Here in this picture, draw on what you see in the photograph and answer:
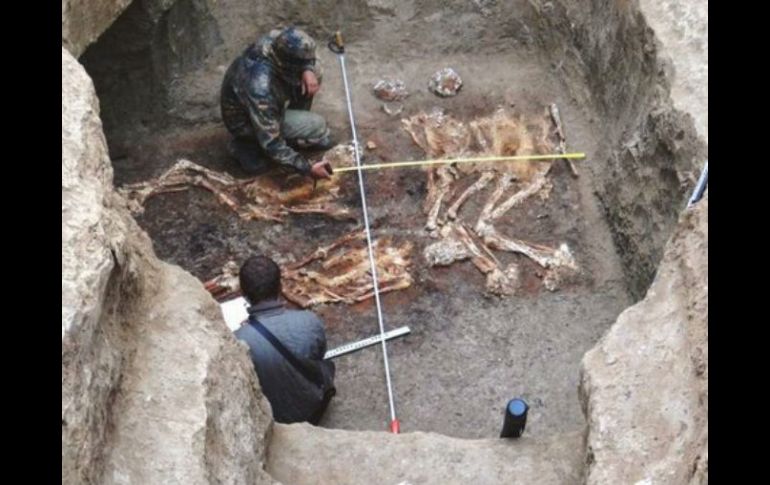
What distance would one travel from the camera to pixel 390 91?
732 cm

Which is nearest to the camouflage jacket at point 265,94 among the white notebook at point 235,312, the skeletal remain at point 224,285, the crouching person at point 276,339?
the skeletal remain at point 224,285

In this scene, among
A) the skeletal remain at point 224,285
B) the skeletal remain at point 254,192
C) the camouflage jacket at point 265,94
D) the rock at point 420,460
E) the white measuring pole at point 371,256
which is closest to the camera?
the rock at point 420,460

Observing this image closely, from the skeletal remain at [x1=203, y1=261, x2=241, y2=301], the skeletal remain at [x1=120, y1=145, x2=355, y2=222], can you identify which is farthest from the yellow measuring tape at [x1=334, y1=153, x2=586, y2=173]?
the skeletal remain at [x1=203, y1=261, x2=241, y2=301]

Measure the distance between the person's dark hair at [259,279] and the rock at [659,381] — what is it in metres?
1.66

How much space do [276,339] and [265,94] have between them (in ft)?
7.74

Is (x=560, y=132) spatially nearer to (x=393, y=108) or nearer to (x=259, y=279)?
(x=393, y=108)

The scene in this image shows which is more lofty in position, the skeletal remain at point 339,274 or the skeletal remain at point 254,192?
the skeletal remain at point 254,192

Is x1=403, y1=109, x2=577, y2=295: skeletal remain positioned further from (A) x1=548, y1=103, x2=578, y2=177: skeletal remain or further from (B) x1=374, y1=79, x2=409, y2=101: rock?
(B) x1=374, y1=79, x2=409, y2=101: rock

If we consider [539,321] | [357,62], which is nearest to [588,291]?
[539,321]

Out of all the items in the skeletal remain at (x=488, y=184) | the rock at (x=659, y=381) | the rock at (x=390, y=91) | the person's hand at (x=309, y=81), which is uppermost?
the person's hand at (x=309, y=81)

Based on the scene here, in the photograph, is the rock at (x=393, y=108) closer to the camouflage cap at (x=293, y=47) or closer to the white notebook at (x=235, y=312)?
the camouflage cap at (x=293, y=47)

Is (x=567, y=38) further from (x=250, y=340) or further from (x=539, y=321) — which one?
(x=250, y=340)

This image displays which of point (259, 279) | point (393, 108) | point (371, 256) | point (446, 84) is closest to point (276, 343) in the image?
point (259, 279)

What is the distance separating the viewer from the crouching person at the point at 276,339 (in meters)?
4.42
